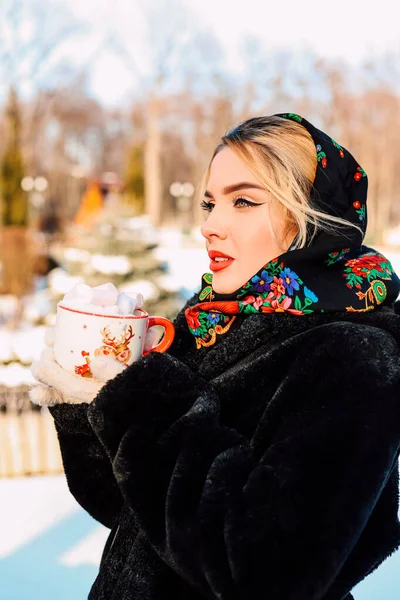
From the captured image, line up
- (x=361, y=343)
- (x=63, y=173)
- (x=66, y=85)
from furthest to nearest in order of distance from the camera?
(x=63, y=173)
(x=66, y=85)
(x=361, y=343)

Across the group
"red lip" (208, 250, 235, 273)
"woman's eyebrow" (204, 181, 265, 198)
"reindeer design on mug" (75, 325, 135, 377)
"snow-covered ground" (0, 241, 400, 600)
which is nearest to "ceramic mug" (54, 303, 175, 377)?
"reindeer design on mug" (75, 325, 135, 377)

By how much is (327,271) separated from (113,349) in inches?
16.9

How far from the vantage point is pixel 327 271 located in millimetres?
1188

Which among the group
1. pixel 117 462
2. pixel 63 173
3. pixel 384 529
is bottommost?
pixel 384 529

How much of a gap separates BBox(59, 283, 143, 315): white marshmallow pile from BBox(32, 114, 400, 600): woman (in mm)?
112

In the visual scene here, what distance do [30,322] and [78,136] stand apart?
123ft

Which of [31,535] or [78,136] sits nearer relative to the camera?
[31,535]

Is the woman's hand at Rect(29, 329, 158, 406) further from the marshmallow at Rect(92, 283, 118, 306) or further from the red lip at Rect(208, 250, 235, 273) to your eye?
the red lip at Rect(208, 250, 235, 273)

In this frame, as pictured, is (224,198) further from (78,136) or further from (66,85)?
(78,136)

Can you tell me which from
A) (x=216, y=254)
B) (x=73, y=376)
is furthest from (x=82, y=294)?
(x=216, y=254)

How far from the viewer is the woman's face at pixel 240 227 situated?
1.21m

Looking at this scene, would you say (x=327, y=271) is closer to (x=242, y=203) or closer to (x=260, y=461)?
(x=242, y=203)

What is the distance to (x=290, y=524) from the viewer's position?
2.94ft

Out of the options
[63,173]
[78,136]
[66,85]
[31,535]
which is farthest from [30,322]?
[78,136]
